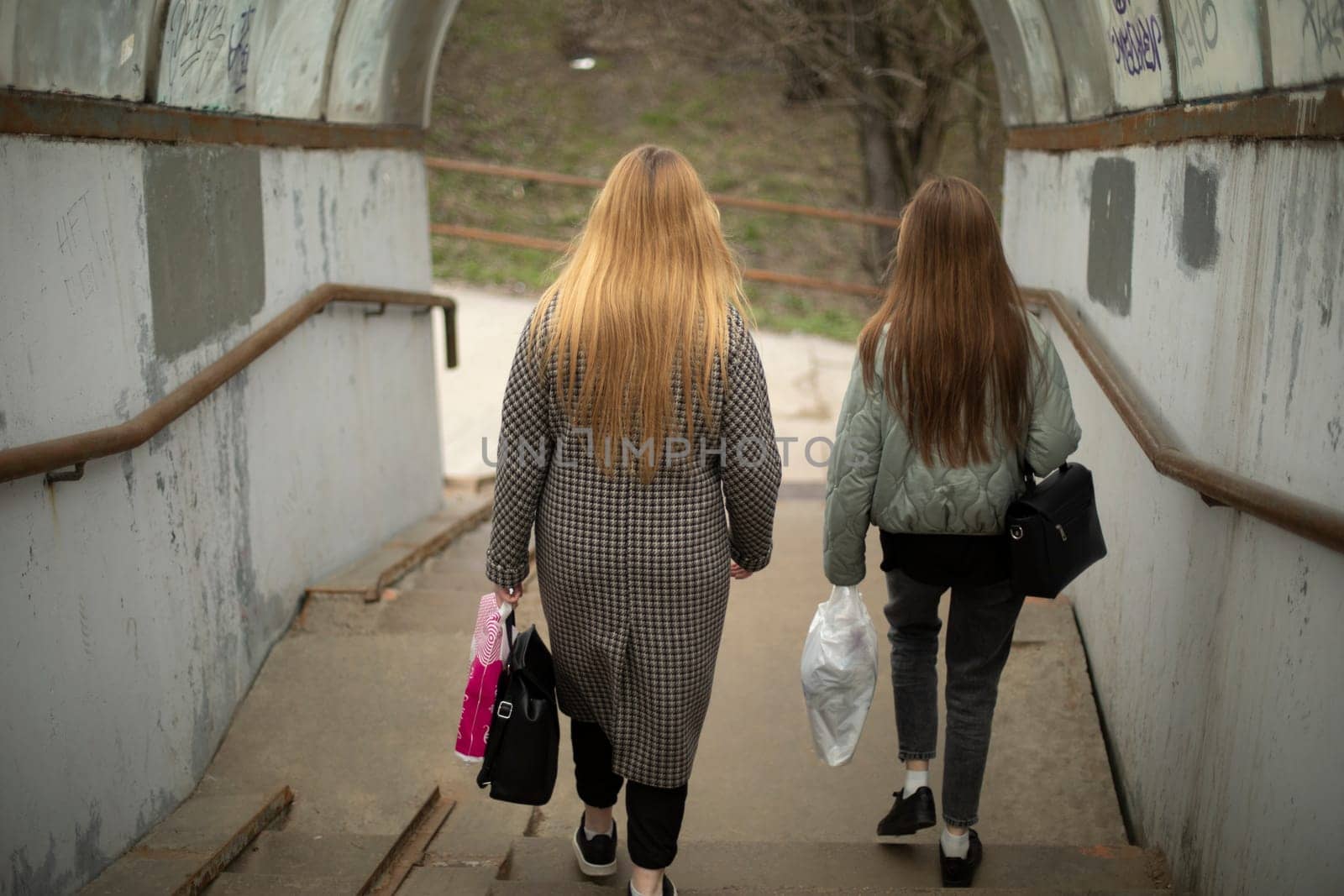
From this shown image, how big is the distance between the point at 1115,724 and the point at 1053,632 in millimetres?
650

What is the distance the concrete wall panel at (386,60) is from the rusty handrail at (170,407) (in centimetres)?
77

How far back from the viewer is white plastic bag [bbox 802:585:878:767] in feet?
9.94

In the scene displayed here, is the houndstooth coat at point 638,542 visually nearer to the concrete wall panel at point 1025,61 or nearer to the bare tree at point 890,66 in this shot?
the concrete wall panel at point 1025,61

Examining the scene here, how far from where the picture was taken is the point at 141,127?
340cm

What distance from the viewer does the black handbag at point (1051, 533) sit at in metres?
2.74

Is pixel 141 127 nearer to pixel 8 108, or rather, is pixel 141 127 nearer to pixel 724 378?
pixel 8 108

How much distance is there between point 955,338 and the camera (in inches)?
109

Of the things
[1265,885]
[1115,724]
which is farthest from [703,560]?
[1115,724]

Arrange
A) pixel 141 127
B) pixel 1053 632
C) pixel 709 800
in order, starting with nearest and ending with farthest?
pixel 141 127
pixel 709 800
pixel 1053 632

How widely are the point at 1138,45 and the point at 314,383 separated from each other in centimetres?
296

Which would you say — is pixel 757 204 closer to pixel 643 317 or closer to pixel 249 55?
pixel 249 55

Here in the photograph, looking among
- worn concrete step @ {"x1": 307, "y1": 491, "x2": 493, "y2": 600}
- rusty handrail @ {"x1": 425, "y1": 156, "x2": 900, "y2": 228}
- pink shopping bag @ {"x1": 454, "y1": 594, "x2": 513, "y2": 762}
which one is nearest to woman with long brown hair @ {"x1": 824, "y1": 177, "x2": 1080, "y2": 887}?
pink shopping bag @ {"x1": 454, "y1": 594, "x2": 513, "y2": 762}

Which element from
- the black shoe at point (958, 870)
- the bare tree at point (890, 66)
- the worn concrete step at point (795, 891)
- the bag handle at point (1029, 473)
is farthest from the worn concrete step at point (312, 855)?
the bare tree at point (890, 66)

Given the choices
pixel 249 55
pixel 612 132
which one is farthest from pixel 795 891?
pixel 612 132
